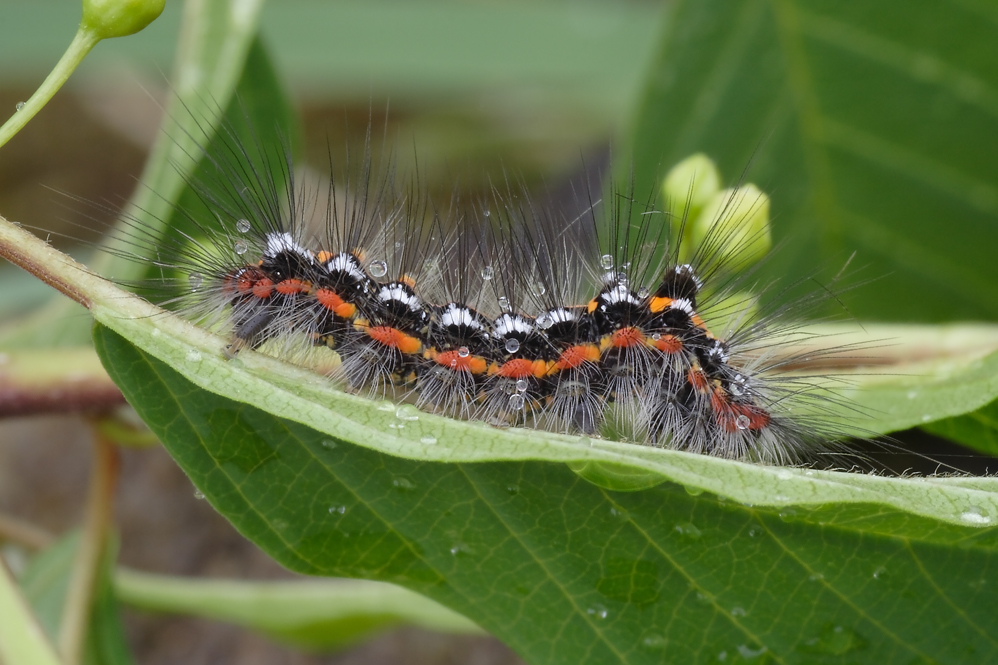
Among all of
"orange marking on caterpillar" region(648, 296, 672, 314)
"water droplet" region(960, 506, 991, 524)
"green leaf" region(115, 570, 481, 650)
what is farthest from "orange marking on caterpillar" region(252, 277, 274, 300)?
"water droplet" region(960, 506, 991, 524)

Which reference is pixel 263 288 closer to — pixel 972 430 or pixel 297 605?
pixel 297 605

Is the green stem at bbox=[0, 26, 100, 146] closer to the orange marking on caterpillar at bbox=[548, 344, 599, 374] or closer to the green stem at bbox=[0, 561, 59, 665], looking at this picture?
the green stem at bbox=[0, 561, 59, 665]

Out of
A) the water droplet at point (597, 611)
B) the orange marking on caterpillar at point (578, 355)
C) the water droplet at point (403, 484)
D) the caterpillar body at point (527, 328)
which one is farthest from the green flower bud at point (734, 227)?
the water droplet at point (403, 484)

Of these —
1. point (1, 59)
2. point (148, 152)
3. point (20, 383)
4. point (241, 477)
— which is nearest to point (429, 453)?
point (241, 477)

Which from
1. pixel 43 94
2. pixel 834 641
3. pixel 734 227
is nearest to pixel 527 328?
pixel 734 227

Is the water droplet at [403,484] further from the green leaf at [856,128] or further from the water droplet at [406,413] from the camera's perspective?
the green leaf at [856,128]

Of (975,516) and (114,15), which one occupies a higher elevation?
(114,15)

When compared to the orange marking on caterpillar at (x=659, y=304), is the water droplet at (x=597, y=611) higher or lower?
lower
